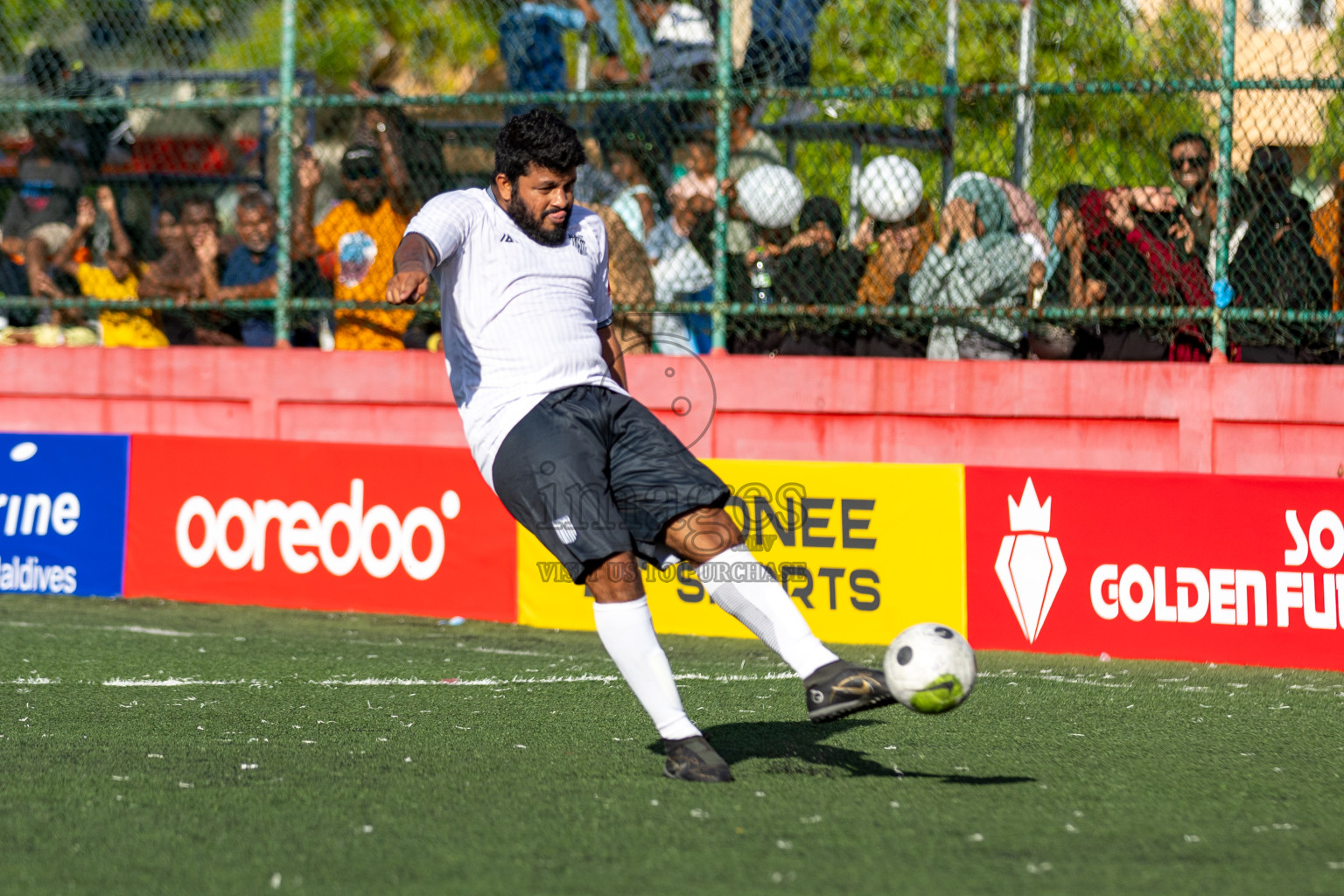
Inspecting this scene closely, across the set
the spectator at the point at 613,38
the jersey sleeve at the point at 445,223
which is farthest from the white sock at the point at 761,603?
the spectator at the point at 613,38

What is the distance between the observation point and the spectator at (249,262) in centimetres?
1162

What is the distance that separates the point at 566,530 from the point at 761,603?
63 cm

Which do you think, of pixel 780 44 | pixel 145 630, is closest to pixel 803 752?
pixel 145 630

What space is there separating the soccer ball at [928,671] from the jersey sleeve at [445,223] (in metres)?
1.79

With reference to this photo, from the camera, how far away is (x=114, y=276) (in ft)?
40.4

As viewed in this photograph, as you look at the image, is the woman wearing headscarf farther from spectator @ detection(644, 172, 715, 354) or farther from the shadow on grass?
the shadow on grass

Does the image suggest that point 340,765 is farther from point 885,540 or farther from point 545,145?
point 885,540

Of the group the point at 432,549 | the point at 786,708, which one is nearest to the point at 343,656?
the point at 432,549

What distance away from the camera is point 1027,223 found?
31.9 ft

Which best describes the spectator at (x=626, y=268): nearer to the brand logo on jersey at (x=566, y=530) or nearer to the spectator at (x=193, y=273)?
the spectator at (x=193, y=273)

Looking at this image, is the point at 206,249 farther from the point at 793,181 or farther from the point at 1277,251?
the point at 1277,251

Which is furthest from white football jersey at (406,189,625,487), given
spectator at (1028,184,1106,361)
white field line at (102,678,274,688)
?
spectator at (1028,184,1106,361)

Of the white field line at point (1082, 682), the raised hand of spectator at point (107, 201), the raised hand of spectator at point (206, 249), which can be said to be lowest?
the white field line at point (1082, 682)

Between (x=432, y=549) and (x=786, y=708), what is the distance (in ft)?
12.0
